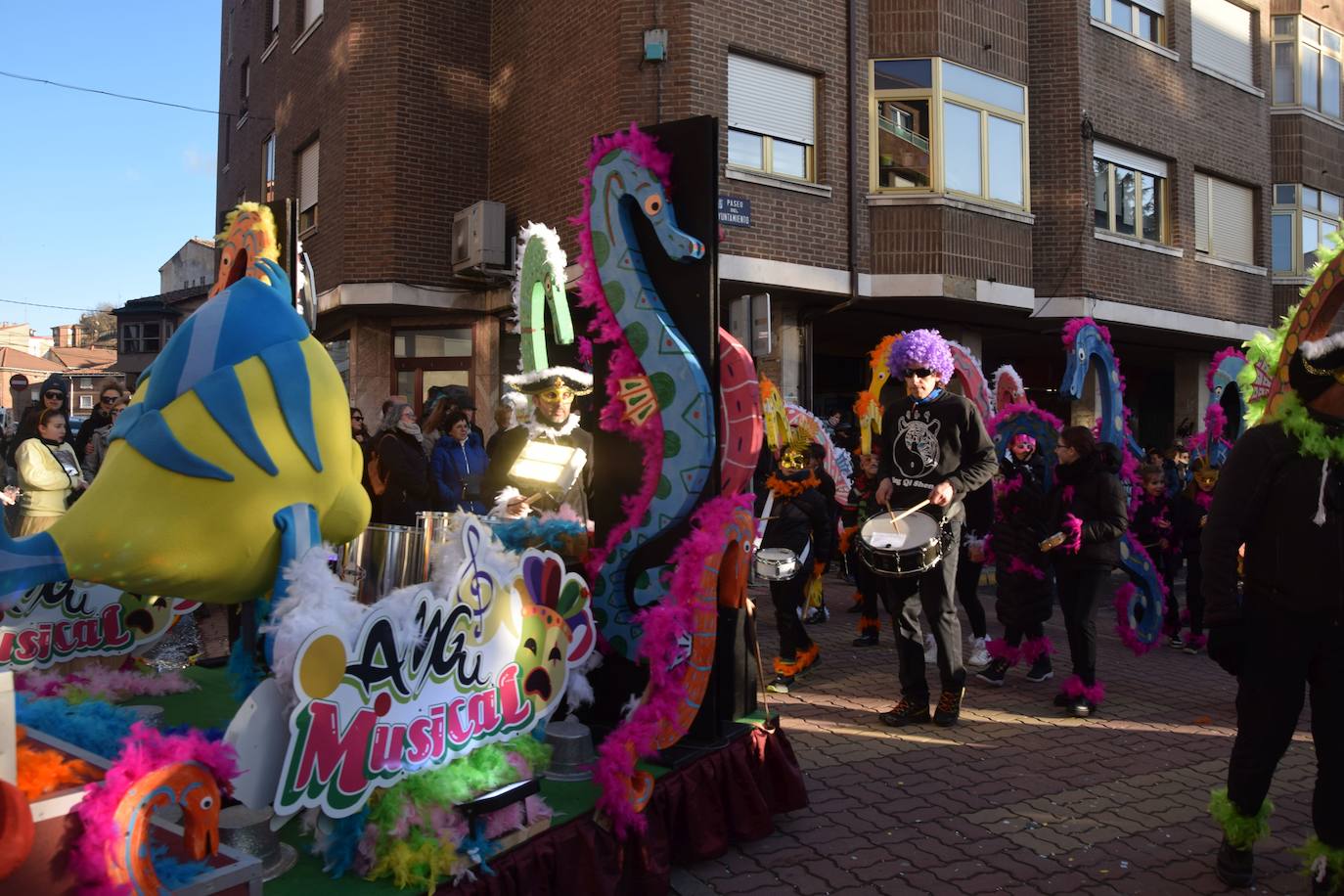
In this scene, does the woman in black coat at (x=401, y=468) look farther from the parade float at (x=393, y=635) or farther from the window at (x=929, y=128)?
the window at (x=929, y=128)

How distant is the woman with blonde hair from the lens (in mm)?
7086

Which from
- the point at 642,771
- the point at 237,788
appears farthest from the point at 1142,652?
the point at 237,788

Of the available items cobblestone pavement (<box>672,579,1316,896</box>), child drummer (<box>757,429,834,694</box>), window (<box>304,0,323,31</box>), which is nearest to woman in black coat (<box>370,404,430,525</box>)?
child drummer (<box>757,429,834,694</box>)

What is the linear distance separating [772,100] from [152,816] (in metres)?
12.6

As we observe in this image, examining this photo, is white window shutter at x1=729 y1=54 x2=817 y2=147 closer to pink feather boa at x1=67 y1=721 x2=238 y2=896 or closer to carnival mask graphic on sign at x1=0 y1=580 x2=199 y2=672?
carnival mask graphic on sign at x1=0 y1=580 x2=199 y2=672

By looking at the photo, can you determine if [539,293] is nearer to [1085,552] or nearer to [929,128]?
[1085,552]

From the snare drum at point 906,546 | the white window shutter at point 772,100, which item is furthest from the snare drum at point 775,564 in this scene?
the white window shutter at point 772,100

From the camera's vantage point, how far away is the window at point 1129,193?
16344 mm

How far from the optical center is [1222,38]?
18.5 m

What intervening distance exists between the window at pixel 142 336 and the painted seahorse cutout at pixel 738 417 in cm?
3626

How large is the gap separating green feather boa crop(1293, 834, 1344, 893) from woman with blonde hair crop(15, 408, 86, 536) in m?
7.54

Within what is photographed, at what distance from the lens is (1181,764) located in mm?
5348

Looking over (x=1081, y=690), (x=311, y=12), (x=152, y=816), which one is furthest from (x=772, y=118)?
(x=152, y=816)

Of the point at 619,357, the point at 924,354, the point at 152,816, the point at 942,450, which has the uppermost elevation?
the point at 924,354
